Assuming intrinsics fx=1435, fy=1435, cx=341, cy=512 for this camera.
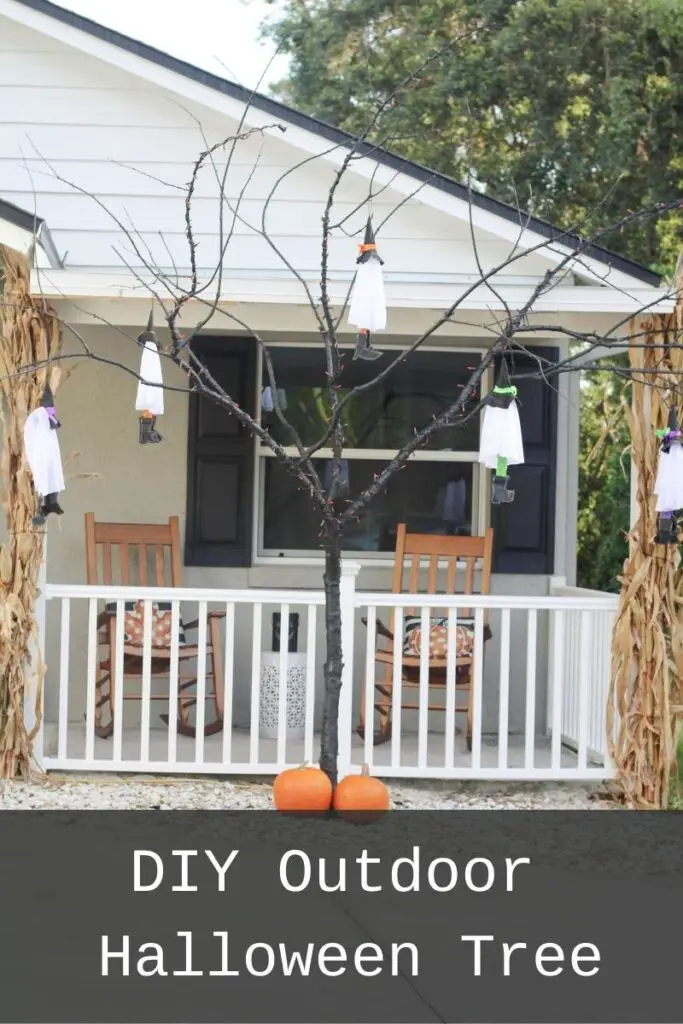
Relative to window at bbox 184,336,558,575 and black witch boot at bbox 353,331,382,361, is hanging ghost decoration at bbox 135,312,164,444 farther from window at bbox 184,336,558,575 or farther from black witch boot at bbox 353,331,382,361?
window at bbox 184,336,558,575

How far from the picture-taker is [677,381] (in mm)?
6137

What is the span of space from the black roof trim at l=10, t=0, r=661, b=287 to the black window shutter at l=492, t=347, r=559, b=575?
88 centimetres

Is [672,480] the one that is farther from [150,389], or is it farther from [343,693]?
[150,389]

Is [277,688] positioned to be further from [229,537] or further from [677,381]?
[677,381]

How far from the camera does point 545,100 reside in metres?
13.3

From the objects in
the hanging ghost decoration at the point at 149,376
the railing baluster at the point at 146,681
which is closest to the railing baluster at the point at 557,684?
the railing baluster at the point at 146,681

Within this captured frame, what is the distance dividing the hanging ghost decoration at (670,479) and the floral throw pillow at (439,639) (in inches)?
51.5

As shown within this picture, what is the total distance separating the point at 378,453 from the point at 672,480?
227 cm

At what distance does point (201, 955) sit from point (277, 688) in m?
3.27

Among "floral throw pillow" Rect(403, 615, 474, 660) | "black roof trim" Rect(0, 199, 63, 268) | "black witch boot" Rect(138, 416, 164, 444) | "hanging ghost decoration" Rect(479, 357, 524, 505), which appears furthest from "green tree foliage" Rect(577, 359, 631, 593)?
"black roof trim" Rect(0, 199, 63, 268)

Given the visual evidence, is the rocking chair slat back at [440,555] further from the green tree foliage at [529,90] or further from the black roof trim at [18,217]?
the green tree foliage at [529,90]

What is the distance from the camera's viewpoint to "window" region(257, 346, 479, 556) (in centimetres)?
784

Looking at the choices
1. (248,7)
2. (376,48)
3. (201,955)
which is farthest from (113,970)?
(248,7)

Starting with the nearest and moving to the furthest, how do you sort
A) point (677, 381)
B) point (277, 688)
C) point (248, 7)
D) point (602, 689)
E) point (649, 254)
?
point (677, 381) < point (602, 689) < point (277, 688) < point (649, 254) < point (248, 7)
